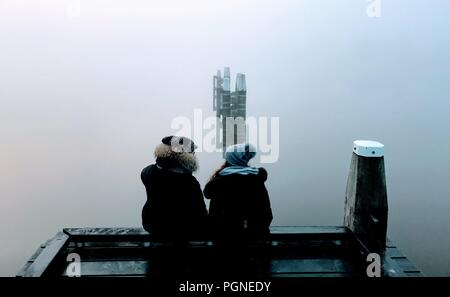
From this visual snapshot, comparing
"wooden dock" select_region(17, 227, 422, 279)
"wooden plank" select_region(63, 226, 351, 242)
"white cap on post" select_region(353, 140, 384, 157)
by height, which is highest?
"white cap on post" select_region(353, 140, 384, 157)

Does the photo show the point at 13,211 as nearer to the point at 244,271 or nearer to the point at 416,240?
the point at 244,271

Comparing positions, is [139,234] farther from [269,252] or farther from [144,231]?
[269,252]

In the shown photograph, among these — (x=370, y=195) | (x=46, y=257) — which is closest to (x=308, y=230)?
(x=370, y=195)

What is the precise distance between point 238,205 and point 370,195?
3.88ft

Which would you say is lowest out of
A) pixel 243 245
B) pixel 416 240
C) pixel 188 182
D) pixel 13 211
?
pixel 416 240

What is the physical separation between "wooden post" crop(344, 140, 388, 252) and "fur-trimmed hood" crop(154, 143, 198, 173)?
1426 mm

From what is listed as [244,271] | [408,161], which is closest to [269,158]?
[408,161]

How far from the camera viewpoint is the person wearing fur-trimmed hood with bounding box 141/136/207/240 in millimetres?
2924

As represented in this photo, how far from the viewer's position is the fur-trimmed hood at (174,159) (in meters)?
2.91

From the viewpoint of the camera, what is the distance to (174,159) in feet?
9.59

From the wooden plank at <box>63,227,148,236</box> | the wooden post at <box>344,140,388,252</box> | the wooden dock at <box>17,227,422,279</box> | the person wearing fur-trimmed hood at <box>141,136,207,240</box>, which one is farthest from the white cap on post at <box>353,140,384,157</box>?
the wooden plank at <box>63,227,148,236</box>

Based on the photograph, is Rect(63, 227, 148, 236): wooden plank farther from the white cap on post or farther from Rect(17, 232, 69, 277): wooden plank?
the white cap on post
